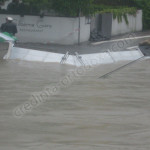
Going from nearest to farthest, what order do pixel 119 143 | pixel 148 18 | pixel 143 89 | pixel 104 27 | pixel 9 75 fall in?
pixel 119 143
pixel 143 89
pixel 9 75
pixel 104 27
pixel 148 18

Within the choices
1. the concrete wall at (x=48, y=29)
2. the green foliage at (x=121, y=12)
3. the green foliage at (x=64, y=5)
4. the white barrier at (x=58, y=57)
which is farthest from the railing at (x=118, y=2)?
the white barrier at (x=58, y=57)

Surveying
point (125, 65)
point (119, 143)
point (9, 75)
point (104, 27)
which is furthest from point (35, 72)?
point (104, 27)

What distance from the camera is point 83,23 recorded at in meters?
27.7

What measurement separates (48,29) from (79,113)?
15.4 metres

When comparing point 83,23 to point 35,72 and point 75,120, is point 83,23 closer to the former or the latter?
point 35,72

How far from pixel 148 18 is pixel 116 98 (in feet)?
→ 80.3

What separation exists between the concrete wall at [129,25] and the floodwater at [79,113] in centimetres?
1420

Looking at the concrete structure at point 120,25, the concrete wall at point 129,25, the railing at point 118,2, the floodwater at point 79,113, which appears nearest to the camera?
the floodwater at point 79,113

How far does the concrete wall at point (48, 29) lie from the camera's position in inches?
1051

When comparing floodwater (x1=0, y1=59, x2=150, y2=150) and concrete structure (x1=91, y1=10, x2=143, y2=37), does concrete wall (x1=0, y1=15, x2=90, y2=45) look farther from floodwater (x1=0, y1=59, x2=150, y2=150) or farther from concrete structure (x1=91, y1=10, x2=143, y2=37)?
floodwater (x1=0, y1=59, x2=150, y2=150)

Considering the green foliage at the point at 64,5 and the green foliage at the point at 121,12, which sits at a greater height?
Answer: the green foliage at the point at 64,5

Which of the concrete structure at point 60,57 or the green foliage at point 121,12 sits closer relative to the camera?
the concrete structure at point 60,57

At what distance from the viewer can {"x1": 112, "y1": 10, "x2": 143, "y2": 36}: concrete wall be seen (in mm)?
32625

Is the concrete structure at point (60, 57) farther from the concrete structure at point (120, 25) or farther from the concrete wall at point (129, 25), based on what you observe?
the concrete wall at point (129, 25)
